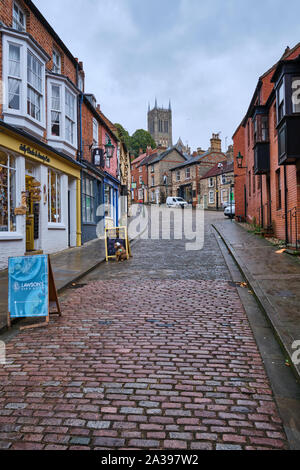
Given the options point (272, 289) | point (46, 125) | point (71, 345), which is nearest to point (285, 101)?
point (272, 289)

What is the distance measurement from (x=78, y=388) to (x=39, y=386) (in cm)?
40

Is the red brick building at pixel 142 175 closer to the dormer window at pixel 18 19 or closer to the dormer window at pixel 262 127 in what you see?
the dormer window at pixel 262 127

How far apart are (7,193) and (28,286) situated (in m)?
5.60

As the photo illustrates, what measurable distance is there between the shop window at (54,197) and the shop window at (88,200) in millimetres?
2574

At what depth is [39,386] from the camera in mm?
3479

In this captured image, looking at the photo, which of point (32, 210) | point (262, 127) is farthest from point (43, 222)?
point (262, 127)

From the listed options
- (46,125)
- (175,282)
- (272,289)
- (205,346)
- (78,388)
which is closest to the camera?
(78,388)

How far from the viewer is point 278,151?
489 inches

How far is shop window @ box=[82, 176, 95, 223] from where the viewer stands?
1698cm

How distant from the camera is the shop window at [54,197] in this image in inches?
523

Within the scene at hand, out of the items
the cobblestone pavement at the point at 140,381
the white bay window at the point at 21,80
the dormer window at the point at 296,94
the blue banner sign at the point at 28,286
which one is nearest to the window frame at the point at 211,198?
the dormer window at the point at 296,94

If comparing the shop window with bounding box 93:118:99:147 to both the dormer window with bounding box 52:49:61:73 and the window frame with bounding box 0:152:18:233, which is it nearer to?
the dormer window with bounding box 52:49:61:73

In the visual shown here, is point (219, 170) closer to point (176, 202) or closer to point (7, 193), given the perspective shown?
point (176, 202)

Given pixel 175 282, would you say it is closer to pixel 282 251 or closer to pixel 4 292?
pixel 4 292
